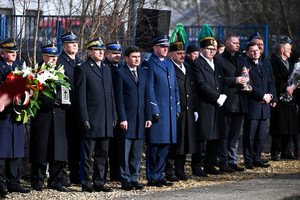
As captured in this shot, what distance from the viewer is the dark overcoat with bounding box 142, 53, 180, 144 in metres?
8.79

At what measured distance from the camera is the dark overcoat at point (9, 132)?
306 inches

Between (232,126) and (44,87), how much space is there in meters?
3.83

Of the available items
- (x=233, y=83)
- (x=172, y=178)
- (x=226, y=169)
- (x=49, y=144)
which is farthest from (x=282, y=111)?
(x=49, y=144)

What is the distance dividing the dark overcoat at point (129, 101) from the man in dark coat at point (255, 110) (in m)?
2.86

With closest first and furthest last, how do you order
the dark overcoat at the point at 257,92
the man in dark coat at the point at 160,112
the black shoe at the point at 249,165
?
the man in dark coat at the point at 160,112, the black shoe at the point at 249,165, the dark overcoat at the point at 257,92

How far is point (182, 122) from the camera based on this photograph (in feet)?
30.6

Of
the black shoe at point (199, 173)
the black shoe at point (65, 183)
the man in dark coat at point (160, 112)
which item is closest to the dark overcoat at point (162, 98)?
the man in dark coat at point (160, 112)

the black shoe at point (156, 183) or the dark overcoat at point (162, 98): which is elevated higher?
the dark overcoat at point (162, 98)

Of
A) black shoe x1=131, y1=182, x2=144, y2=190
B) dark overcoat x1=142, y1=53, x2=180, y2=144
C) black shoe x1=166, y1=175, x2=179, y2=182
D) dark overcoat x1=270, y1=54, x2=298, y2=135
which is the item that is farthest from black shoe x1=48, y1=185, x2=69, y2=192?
dark overcoat x1=270, y1=54, x2=298, y2=135

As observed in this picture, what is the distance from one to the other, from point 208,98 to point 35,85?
3.12 meters

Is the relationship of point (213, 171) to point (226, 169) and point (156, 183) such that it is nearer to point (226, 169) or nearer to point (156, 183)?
point (226, 169)

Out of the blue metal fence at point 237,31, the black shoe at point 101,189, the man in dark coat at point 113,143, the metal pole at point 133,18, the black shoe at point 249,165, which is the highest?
the blue metal fence at point 237,31

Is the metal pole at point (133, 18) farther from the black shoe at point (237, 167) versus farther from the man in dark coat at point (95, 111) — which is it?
the man in dark coat at point (95, 111)

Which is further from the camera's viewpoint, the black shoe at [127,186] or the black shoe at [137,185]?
the black shoe at [137,185]
